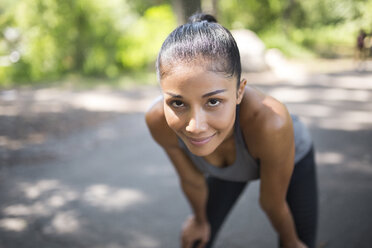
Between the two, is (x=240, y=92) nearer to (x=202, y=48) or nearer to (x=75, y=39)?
(x=202, y=48)

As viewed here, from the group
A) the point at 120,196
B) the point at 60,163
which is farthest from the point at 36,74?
the point at 120,196

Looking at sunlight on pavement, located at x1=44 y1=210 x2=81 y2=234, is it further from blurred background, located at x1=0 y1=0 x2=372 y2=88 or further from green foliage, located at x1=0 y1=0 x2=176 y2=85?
green foliage, located at x1=0 y1=0 x2=176 y2=85

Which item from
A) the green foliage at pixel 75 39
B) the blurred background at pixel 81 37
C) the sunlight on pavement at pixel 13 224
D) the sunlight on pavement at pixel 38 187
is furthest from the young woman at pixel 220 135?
the green foliage at pixel 75 39

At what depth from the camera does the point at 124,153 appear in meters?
4.50

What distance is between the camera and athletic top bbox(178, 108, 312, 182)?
4.96 feet

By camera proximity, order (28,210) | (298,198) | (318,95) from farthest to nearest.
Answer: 1. (318,95)
2. (28,210)
3. (298,198)

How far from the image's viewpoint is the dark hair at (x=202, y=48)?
1138 millimetres

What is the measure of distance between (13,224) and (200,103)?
2553 millimetres

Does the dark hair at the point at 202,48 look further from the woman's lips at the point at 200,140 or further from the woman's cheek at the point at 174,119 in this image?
the woman's lips at the point at 200,140

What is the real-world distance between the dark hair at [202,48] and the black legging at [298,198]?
92cm

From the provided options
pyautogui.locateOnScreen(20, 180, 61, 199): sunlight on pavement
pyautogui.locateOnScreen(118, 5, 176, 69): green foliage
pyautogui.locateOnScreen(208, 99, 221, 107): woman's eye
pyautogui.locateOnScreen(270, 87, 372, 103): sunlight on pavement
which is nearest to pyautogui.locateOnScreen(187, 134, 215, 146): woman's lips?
pyautogui.locateOnScreen(208, 99, 221, 107): woman's eye

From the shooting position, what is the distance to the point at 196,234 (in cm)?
199

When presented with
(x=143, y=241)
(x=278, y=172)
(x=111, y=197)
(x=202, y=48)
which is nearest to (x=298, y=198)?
(x=278, y=172)

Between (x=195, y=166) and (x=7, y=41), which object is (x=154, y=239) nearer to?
(x=195, y=166)
